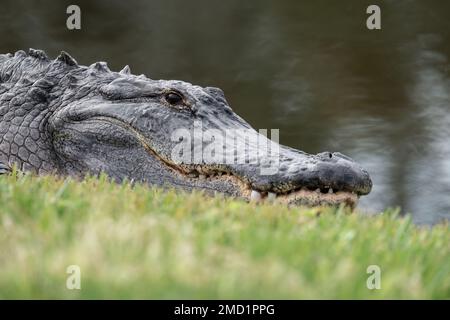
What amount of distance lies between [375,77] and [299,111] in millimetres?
1536

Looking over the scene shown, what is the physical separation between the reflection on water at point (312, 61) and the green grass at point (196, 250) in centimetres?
501

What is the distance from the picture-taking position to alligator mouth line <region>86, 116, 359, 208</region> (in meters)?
4.83

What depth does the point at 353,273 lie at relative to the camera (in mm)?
2637

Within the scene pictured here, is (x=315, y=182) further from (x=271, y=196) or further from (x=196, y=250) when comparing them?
(x=196, y=250)

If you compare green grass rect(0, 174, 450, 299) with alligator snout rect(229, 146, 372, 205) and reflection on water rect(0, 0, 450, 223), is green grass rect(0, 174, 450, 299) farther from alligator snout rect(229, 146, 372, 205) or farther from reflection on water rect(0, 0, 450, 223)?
reflection on water rect(0, 0, 450, 223)

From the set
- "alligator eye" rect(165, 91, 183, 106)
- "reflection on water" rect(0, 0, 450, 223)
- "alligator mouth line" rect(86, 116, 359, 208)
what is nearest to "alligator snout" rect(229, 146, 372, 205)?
"alligator mouth line" rect(86, 116, 359, 208)

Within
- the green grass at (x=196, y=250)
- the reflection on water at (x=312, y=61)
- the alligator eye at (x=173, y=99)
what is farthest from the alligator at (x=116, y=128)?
the reflection on water at (x=312, y=61)

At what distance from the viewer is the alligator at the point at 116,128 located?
17.2 feet

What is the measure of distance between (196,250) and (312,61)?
9.44 metres

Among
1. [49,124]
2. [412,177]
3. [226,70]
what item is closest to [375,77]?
[226,70]

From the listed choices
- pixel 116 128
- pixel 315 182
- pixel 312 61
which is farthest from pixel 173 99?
pixel 312 61

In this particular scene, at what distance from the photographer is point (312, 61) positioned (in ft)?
38.8

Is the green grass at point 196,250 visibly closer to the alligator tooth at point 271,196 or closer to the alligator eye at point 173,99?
the alligator tooth at point 271,196

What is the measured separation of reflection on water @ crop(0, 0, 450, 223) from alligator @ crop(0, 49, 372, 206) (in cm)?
317
